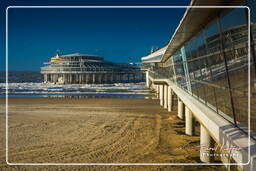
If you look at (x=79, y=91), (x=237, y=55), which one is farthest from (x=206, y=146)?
(x=79, y=91)

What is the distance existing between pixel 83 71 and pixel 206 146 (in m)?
63.7

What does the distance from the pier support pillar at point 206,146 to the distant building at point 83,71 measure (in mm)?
62507

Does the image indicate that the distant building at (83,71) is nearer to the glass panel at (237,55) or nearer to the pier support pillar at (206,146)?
the pier support pillar at (206,146)

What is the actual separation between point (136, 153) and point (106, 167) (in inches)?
47.2

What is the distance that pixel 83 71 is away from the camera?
6738 centimetres

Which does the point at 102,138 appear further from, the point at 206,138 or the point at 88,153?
the point at 206,138

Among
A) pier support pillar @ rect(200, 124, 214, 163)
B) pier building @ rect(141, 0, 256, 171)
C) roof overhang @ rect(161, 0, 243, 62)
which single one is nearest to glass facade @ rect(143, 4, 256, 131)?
pier building @ rect(141, 0, 256, 171)

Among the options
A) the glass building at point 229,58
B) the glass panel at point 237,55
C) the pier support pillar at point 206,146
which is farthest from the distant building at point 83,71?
the glass panel at point 237,55

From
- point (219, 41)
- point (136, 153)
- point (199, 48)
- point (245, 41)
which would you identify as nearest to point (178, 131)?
point (136, 153)

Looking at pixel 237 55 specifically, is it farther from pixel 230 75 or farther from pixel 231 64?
pixel 230 75

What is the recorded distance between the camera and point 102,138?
831cm

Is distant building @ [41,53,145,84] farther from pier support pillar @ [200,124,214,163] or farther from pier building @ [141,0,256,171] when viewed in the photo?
pier building @ [141,0,256,171]

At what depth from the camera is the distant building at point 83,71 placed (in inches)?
2667

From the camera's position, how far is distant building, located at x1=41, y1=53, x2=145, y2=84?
222ft
